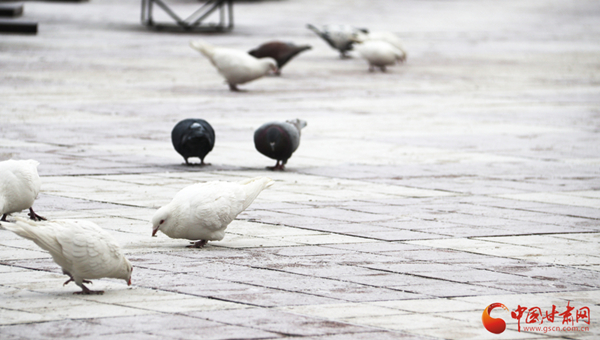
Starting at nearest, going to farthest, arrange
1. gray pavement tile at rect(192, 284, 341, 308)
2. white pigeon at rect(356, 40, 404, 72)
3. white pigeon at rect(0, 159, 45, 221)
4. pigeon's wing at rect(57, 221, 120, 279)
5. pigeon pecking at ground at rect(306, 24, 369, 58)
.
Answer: pigeon's wing at rect(57, 221, 120, 279) < gray pavement tile at rect(192, 284, 341, 308) < white pigeon at rect(0, 159, 45, 221) < white pigeon at rect(356, 40, 404, 72) < pigeon pecking at ground at rect(306, 24, 369, 58)

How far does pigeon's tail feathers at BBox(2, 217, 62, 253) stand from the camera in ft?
13.2

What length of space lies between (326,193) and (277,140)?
91cm

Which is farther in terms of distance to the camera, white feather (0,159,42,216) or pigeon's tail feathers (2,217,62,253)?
white feather (0,159,42,216)

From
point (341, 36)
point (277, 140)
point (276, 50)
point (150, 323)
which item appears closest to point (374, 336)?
point (150, 323)

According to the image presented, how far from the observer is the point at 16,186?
5.33 meters

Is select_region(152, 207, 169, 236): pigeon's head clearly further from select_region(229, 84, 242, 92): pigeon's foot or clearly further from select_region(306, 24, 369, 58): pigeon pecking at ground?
select_region(306, 24, 369, 58): pigeon pecking at ground

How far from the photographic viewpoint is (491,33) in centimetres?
2425

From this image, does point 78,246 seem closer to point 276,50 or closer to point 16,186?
point 16,186

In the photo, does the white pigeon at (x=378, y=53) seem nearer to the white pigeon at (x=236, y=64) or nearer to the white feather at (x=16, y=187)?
the white pigeon at (x=236, y=64)

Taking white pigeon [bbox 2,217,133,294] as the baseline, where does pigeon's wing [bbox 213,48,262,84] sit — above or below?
above

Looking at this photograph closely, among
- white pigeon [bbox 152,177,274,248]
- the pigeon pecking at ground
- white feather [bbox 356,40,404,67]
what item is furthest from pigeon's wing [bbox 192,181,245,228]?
the pigeon pecking at ground

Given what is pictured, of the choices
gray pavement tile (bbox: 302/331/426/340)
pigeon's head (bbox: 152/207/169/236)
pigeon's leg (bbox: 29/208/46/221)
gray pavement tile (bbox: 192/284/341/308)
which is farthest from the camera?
pigeon's leg (bbox: 29/208/46/221)

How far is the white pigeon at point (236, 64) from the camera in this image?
40.6ft

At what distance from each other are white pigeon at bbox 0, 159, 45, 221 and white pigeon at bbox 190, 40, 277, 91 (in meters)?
7.10
